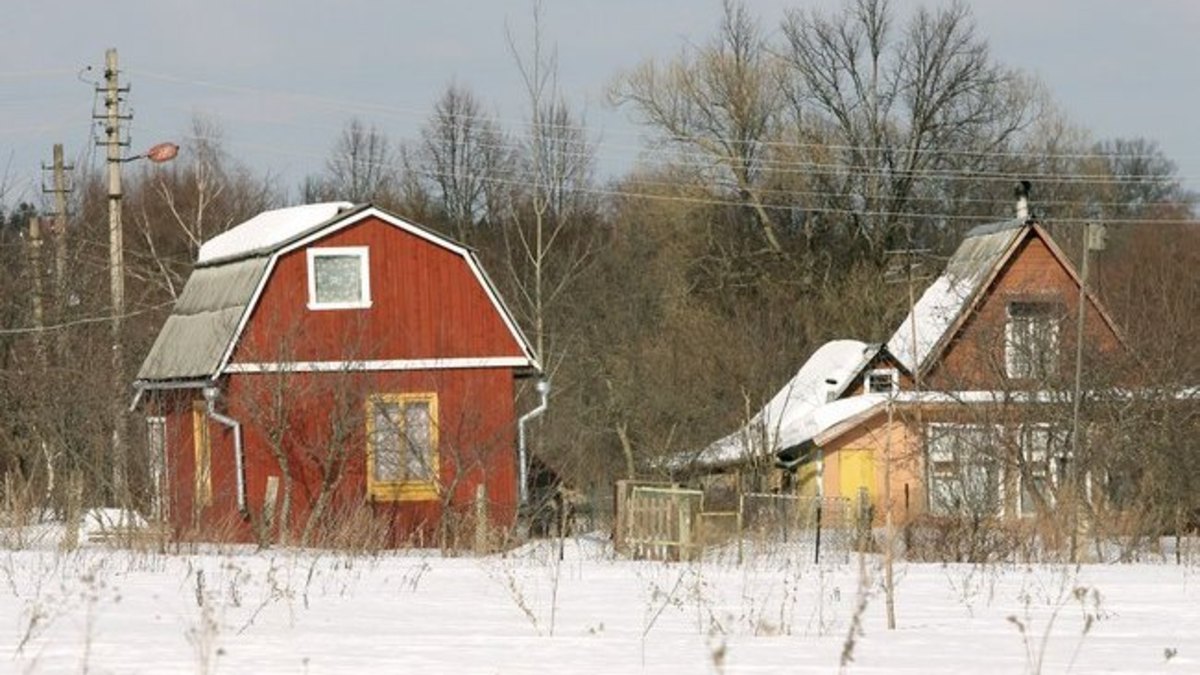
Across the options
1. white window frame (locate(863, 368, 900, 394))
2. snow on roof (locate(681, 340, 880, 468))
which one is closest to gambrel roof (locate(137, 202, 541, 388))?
snow on roof (locate(681, 340, 880, 468))

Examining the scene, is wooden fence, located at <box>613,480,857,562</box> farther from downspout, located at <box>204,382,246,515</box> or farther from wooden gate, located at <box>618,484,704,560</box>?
downspout, located at <box>204,382,246,515</box>

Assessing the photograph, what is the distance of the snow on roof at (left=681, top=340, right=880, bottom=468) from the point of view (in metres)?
43.3

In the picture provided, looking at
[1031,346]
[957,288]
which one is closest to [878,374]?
[957,288]

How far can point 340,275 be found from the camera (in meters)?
34.7

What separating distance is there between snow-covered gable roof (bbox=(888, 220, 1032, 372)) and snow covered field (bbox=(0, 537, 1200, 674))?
20359 millimetres

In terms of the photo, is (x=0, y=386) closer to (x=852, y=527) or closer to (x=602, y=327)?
(x=852, y=527)

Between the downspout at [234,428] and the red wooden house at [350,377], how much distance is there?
0.04 metres

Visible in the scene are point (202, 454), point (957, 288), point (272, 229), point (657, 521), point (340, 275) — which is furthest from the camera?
point (957, 288)

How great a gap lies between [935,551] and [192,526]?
893cm

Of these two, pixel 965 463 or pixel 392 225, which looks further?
pixel 392 225

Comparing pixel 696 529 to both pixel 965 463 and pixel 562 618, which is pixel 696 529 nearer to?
pixel 965 463

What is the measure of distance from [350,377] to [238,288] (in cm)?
288

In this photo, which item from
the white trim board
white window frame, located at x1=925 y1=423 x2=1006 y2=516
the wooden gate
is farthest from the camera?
the white trim board

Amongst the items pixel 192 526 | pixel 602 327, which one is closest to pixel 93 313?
pixel 192 526
